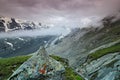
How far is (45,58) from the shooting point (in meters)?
32.4

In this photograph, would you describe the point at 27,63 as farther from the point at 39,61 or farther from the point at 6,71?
the point at 6,71

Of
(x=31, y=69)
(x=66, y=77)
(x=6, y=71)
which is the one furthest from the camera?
(x=6, y=71)

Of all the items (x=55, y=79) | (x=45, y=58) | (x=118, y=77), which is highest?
(x=118, y=77)

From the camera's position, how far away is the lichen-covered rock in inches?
1261

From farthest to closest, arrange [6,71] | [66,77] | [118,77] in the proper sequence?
[118,77] → [6,71] → [66,77]

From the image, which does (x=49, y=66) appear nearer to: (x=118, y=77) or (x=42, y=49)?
(x=42, y=49)

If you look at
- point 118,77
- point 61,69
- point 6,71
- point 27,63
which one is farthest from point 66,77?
point 118,77

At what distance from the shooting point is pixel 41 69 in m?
32.0

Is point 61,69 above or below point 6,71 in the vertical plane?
below

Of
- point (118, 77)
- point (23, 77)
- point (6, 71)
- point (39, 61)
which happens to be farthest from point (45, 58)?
point (118, 77)

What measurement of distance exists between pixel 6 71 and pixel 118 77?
28328mm

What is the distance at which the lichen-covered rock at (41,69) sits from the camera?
32.0 meters

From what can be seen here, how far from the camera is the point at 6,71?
81125 millimetres

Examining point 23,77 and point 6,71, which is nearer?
point 23,77
